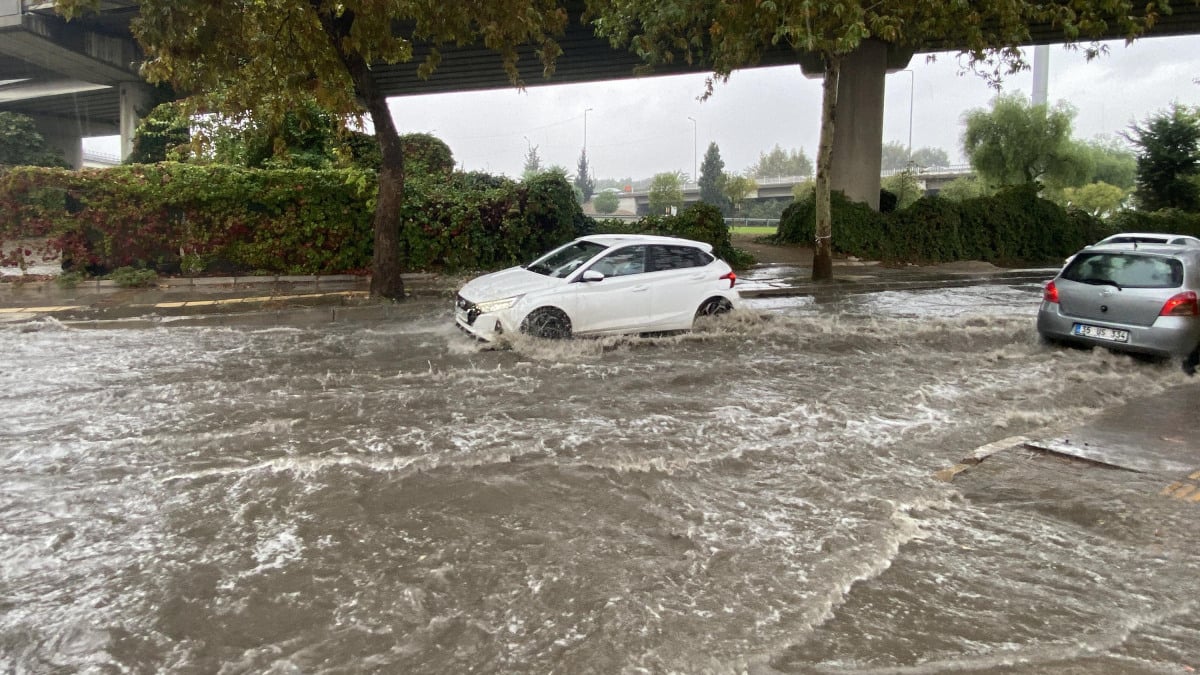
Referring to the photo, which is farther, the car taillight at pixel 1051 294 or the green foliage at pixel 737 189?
the green foliage at pixel 737 189

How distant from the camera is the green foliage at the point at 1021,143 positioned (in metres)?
37.1

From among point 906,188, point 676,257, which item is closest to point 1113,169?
point 906,188

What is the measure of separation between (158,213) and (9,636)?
13.1 meters

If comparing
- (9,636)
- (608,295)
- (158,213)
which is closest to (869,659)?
(9,636)

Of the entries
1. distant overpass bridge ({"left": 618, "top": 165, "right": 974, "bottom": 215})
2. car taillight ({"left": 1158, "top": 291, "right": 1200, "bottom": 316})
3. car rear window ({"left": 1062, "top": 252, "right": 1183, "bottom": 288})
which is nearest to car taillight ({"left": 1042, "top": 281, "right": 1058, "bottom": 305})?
car rear window ({"left": 1062, "top": 252, "right": 1183, "bottom": 288})

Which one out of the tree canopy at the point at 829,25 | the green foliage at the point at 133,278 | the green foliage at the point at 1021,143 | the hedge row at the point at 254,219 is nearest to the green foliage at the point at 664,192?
the green foliage at the point at 1021,143

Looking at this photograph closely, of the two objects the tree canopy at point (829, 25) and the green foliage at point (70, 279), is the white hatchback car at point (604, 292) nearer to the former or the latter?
the tree canopy at point (829, 25)

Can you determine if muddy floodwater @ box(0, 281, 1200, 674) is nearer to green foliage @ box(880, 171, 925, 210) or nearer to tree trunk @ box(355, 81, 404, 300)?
tree trunk @ box(355, 81, 404, 300)

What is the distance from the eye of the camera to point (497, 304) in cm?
940

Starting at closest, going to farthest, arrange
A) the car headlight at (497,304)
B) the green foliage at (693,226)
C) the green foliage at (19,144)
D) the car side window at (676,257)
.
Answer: the car headlight at (497,304), the car side window at (676,257), the green foliage at (693,226), the green foliage at (19,144)

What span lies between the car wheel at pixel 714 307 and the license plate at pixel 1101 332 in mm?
4216

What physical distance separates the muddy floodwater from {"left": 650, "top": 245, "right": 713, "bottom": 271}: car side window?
2.06 m

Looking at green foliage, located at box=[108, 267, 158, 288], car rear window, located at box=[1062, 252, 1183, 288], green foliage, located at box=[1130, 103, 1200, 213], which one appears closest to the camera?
car rear window, located at box=[1062, 252, 1183, 288]

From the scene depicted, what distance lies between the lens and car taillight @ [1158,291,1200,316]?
8.69 meters
